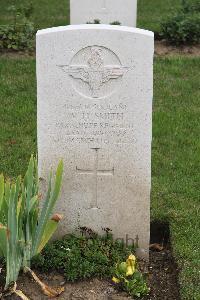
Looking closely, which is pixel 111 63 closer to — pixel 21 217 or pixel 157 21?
pixel 21 217

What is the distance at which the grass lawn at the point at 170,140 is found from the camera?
191 inches

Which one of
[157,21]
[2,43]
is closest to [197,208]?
[2,43]

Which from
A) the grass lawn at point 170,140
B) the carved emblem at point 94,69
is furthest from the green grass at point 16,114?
the carved emblem at point 94,69

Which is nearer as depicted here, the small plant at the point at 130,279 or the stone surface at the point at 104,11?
the small plant at the point at 130,279

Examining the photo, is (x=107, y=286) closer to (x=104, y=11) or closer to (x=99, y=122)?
(x=99, y=122)

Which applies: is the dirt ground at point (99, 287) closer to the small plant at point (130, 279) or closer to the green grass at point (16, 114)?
the small plant at point (130, 279)

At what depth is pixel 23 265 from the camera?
423 cm

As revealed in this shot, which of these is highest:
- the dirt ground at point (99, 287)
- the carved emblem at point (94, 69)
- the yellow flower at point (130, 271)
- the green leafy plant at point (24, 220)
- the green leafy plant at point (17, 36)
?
the green leafy plant at point (17, 36)

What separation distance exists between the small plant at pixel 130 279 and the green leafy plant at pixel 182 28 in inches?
213

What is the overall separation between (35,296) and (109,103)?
124 cm

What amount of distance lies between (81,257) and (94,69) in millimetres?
1161

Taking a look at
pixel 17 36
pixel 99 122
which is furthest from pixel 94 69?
pixel 17 36

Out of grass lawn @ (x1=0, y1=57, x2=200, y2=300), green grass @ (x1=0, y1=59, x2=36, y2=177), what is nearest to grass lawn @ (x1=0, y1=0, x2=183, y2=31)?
green grass @ (x1=0, y1=59, x2=36, y2=177)

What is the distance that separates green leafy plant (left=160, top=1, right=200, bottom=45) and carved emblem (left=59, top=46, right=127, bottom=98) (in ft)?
16.7
